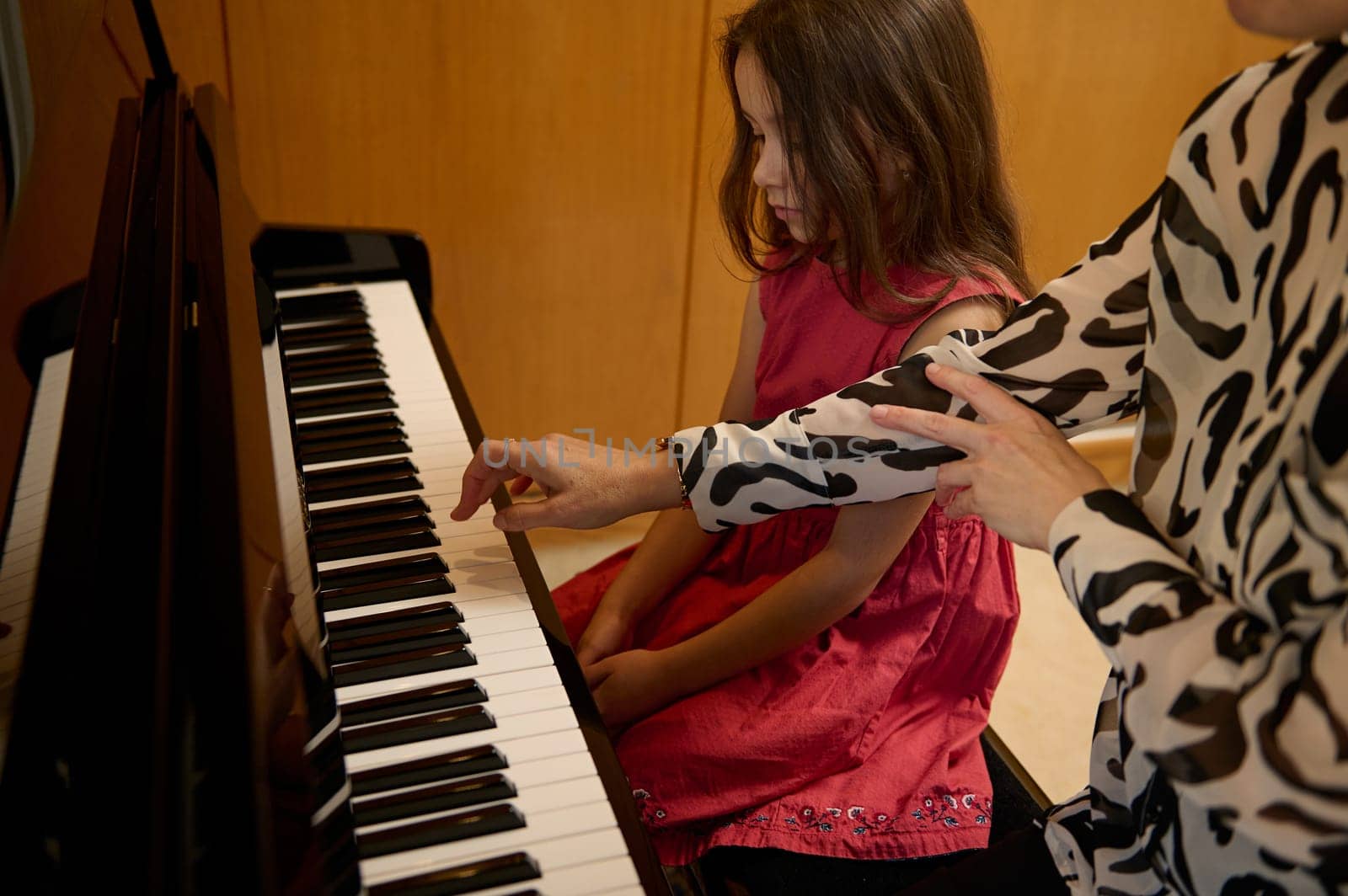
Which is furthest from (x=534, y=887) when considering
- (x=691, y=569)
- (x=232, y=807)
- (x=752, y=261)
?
(x=752, y=261)

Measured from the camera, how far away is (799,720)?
3.81ft

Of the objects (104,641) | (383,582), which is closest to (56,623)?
(104,641)

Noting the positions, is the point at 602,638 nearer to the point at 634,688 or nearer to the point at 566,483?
the point at 634,688

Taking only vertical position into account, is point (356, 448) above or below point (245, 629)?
below

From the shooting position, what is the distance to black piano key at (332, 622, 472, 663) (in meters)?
0.93

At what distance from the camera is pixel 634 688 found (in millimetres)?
1221

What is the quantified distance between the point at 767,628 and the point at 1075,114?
176cm

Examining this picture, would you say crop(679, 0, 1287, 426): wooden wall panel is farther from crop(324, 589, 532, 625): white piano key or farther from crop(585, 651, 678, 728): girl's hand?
crop(324, 589, 532, 625): white piano key

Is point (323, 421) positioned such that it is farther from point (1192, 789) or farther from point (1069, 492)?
point (1192, 789)

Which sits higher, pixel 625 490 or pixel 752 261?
pixel 752 261

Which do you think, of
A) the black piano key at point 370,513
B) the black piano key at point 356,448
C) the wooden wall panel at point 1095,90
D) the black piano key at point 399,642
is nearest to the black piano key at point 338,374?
the black piano key at point 356,448

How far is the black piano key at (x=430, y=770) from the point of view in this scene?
815mm

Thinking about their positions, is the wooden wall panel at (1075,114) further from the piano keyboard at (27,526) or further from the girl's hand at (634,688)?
the piano keyboard at (27,526)

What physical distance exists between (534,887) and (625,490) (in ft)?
1.47
